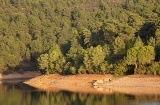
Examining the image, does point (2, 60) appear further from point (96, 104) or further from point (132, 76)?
point (96, 104)

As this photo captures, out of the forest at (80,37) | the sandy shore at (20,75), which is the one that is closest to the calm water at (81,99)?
the forest at (80,37)

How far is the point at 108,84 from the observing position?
7356 centimetres

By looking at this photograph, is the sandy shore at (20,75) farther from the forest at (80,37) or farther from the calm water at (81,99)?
the calm water at (81,99)

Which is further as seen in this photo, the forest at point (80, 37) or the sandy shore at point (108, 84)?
the forest at point (80, 37)

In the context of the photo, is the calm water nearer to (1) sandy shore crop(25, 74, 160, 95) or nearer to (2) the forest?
(1) sandy shore crop(25, 74, 160, 95)

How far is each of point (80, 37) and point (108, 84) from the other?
40.5m

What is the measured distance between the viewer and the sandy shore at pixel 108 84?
2562 inches

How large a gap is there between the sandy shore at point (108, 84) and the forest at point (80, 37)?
2315 millimetres

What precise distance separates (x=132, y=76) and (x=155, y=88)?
813 centimetres

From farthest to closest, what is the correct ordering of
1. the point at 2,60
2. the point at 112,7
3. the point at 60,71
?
the point at 112,7, the point at 2,60, the point at 60,71

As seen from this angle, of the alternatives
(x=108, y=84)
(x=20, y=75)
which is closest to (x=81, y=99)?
(x=108, y=84)

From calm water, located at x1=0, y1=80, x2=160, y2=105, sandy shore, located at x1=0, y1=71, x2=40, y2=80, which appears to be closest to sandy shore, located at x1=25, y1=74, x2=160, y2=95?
calm water, located at x1=0, y1=80, x2=160, y2=105

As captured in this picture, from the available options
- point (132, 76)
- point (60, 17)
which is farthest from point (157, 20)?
point (60, 17)

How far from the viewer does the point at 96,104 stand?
50.6 meters
